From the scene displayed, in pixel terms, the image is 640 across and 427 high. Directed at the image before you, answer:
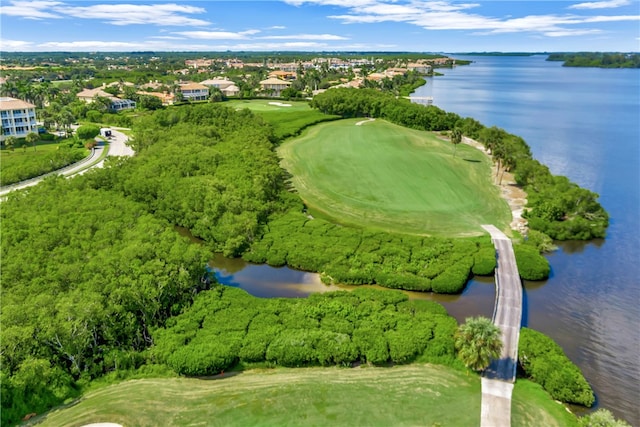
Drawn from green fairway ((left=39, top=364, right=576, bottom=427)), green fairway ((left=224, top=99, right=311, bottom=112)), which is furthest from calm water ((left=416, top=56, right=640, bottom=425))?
green fairway ((left=224, top=99, right=311, bottom=112))

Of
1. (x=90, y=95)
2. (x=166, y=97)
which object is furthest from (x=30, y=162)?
(x=166, y=97)

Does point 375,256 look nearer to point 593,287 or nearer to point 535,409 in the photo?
point 535,409

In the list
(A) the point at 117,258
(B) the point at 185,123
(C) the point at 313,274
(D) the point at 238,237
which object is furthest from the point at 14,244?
(B) the point at 185,123

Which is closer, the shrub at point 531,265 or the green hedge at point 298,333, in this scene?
the green hedge at point 298,333

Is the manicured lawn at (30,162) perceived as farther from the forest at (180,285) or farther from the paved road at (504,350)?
the paved road at (504,350)

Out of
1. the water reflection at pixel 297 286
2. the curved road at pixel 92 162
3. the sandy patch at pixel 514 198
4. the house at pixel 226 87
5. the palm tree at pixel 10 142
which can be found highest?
the house at pixel 226 87

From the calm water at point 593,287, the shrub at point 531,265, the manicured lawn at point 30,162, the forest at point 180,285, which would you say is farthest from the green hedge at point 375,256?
the manicured lawn at point 30,162

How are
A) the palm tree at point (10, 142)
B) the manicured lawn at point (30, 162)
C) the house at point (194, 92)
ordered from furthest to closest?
1. the house at point (194, 92)
2. the palm tree at point (10, 142)
3. the manicured lawn at point (30, 162)

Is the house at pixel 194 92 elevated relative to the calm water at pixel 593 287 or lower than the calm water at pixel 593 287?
elevated
